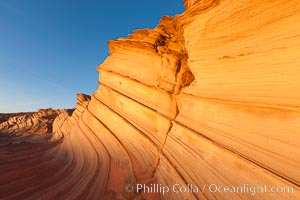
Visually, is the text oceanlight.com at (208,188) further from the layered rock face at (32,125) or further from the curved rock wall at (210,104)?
the layered rock face at (32,125)

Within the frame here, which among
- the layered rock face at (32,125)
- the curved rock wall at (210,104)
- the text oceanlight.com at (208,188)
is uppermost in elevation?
the curved rock wall at (210,104)

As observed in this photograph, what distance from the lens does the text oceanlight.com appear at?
101 inches

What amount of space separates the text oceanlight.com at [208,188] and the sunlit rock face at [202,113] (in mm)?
29

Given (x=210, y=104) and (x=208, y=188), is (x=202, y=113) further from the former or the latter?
(x=208, y=188)

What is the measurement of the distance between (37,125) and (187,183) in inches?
1022

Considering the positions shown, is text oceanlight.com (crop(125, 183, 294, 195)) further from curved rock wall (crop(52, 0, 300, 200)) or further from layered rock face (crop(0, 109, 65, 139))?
layered rock face (crop(0, 109, 65, 139))

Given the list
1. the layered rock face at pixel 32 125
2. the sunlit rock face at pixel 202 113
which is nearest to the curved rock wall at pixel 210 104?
the sunlit rock face at pixel 202 113

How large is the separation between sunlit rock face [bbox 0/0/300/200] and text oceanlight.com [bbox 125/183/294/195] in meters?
0.03

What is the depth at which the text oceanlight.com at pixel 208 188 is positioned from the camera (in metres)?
2.58

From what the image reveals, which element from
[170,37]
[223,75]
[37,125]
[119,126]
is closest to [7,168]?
[119,126]

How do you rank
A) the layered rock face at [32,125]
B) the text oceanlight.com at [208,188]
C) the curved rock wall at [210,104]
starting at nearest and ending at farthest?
the text oceanlight.com at [208,188]
the curved rock wall at [210,104]
the layered rock face at [32,125]

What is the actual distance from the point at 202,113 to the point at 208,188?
1560mm

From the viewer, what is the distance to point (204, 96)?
439cm

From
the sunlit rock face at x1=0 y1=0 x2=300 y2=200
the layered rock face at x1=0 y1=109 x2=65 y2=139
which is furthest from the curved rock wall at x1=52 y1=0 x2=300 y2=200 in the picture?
the layered rock face at x1=0 y1=109 x2=65 y2=139
